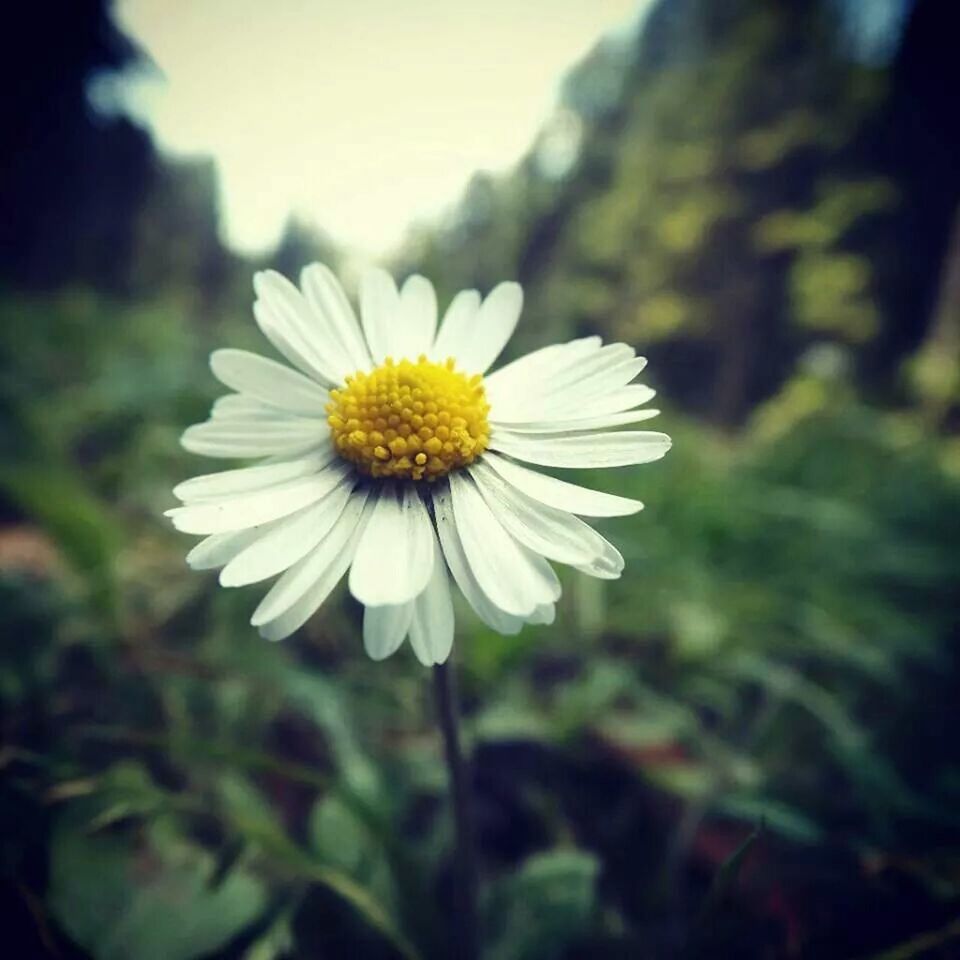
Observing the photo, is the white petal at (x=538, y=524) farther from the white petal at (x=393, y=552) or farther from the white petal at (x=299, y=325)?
the white petal at (x=299, y=325)

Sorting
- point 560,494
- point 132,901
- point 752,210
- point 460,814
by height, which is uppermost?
point 752,210

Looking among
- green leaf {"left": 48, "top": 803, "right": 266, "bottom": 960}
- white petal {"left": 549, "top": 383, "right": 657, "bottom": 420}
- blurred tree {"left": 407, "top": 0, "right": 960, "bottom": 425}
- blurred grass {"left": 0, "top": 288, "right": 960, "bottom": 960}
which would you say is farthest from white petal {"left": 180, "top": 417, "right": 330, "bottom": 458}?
blurred tree {"left": 407, "top": 0, "right": 960, "bottom": 425}

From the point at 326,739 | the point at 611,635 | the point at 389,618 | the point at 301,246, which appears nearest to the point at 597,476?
the point at 611,635

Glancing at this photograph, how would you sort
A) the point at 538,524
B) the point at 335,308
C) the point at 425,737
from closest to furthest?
1. the point at 538,524
2. the point at 335,308
3. the point at 425,737

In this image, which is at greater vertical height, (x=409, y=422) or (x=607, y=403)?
(x=607, y=403)

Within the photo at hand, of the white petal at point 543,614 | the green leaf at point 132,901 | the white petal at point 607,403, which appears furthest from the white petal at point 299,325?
the green leaf at point 132,901

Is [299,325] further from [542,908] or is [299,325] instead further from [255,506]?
[542,908]

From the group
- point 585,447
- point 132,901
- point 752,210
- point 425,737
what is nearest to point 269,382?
point 585,447

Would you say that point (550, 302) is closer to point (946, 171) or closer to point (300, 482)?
point (946, 171)
